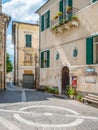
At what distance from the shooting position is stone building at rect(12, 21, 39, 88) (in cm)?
3225

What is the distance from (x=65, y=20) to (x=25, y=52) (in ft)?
56.6

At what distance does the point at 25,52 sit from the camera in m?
32.9

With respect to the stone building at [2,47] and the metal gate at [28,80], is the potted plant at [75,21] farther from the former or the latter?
the metal gate at [28,80]

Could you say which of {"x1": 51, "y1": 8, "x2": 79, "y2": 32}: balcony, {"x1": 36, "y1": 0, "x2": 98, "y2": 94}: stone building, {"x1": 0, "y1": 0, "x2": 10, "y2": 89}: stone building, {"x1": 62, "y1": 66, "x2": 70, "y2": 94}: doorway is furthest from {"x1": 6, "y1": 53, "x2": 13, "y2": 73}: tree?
{"x1": 62, "y1": 66, "x2": 70, "y2": 94}: doorway

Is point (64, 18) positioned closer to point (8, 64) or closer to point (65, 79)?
point (65, 79)

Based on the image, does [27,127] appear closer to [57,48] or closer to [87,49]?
[87,49]

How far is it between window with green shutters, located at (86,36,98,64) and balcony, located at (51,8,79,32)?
6.27 feet

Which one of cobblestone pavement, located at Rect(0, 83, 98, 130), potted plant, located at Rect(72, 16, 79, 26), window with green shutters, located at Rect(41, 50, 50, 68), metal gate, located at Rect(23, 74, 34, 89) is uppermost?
potted plant, located at Rect(72, 16, 79, 26)

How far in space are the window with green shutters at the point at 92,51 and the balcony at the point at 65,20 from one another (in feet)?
6.27

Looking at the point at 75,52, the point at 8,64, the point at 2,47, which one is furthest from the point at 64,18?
the point at 8,64

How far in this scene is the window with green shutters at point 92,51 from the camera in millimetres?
13820

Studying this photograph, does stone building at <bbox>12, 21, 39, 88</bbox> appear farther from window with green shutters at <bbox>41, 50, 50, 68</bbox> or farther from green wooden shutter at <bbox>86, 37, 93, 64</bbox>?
green wooden shutter at <bbox>86, 37, 93, 64</bbox>

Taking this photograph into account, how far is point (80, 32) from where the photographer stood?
15.1m

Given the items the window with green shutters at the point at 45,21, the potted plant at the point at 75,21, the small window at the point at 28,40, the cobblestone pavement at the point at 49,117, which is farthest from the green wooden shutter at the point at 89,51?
the small window at the point at 28,40
